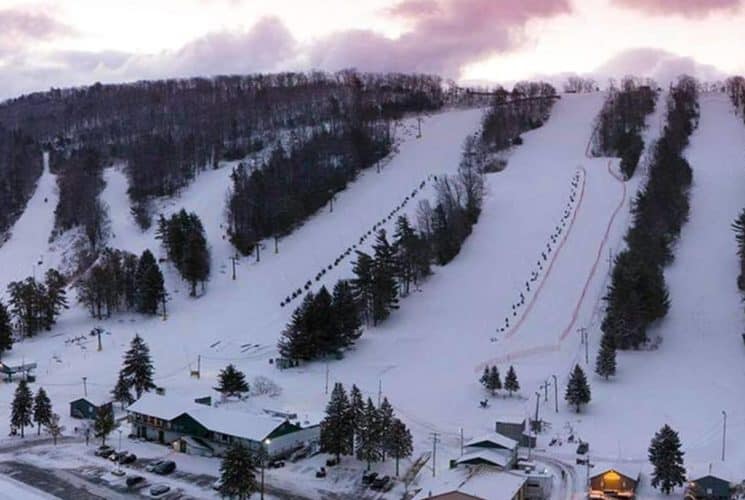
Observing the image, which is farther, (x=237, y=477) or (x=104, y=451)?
(x=104, y=451)

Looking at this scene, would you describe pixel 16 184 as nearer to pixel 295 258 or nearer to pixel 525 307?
pixel 295 258

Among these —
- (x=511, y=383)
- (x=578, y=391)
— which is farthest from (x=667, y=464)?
(x=511, y=383)

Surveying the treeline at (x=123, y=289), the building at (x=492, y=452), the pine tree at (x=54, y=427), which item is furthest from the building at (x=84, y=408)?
A: the building at (x=492, y=452)

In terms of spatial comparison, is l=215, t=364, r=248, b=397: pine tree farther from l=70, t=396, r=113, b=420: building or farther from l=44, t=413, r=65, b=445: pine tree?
l=44, t=413, r=65, b=445: pine tree

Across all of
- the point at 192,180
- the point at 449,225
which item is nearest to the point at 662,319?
the point at 449,225

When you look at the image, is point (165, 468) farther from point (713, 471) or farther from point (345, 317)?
point (713, 471)

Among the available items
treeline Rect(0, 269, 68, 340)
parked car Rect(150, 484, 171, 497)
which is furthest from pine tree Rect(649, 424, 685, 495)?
treeline Rect(0, 269, 68, 340)
